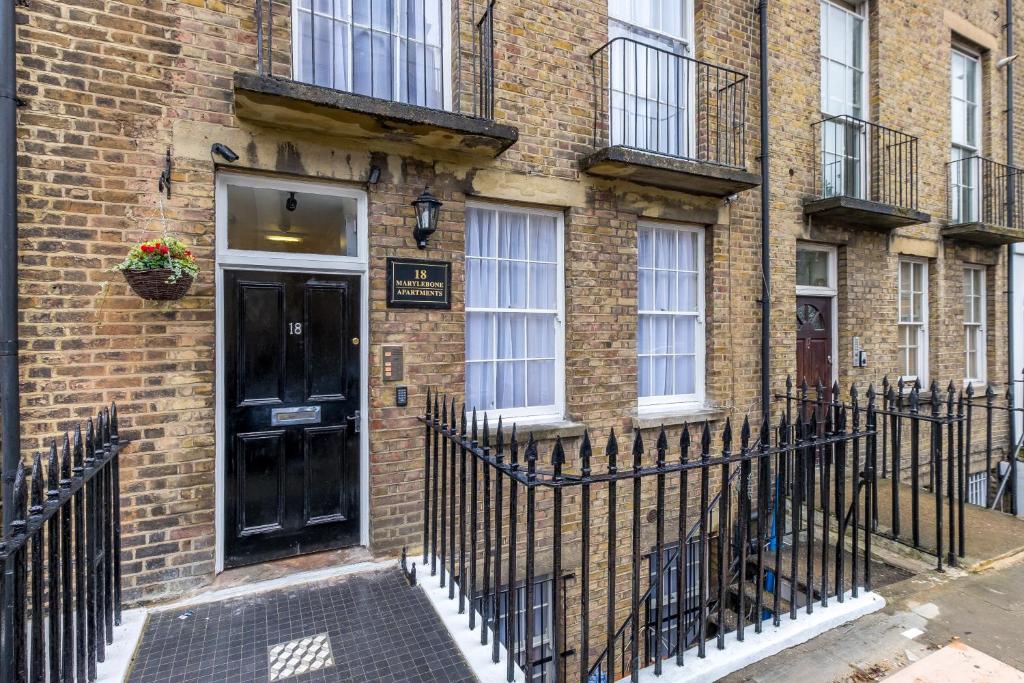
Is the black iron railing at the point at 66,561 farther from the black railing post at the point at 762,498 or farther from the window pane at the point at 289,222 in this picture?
the black railing post at the point at 762,498

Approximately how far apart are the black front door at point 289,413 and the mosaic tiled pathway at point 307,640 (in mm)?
542

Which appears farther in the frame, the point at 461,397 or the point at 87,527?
the point at 461,397

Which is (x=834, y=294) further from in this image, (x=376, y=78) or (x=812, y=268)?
(x=376, y=78)

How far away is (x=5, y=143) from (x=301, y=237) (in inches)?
70.4

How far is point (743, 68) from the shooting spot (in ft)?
20.8

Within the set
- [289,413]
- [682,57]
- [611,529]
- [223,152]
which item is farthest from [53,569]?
[682,57]

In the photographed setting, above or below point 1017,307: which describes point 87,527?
below

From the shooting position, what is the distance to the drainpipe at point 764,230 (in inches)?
250

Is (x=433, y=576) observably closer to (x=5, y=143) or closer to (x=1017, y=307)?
(x=5, y=143)

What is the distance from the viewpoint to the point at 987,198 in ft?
30.1

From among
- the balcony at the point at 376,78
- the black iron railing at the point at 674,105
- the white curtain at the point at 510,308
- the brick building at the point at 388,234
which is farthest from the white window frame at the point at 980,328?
the balcony at the point at 376,78

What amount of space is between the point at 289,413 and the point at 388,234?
1.65 metres

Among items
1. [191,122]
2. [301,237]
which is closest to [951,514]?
[301,237]

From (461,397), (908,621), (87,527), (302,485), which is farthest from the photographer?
(461,397)
